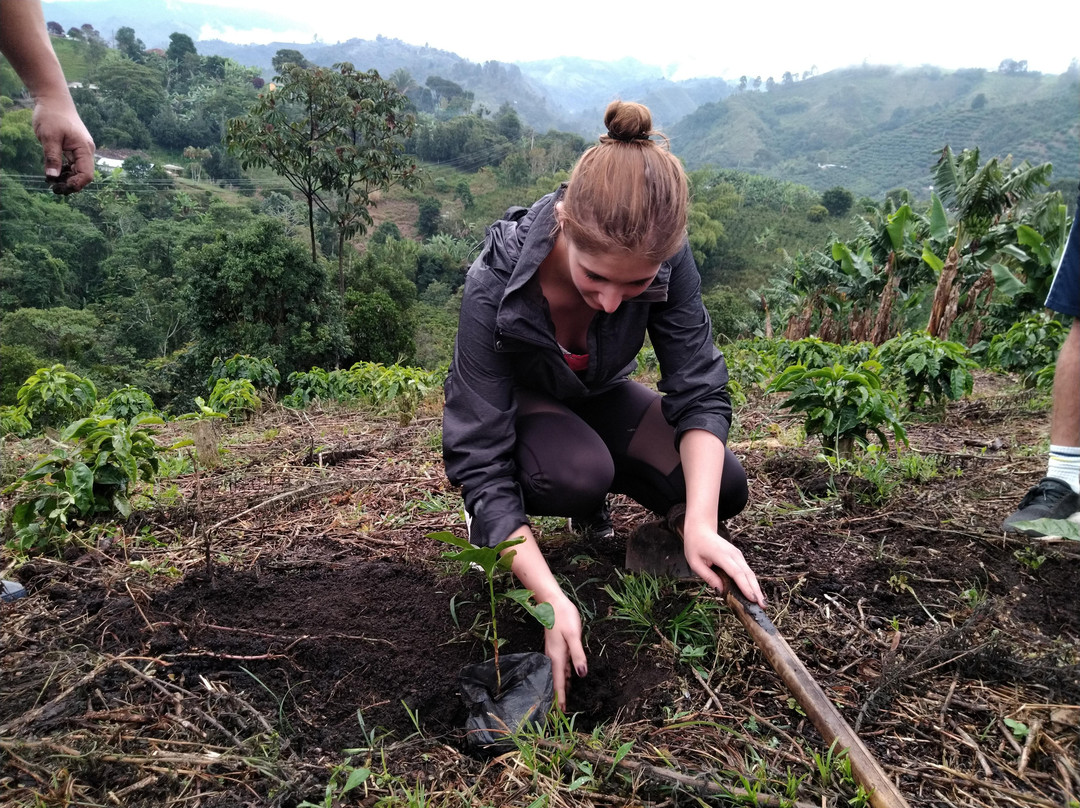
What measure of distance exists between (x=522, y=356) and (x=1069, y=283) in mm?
1886

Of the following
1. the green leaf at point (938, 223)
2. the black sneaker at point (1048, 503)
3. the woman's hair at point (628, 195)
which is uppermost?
the woman's hair at point (628, 195)

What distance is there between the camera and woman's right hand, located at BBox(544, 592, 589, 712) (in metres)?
1.39

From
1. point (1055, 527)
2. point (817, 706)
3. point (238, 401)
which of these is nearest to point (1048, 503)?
point (1055, 527)

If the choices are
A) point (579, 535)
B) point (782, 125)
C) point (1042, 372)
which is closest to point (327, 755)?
point (579, 535)

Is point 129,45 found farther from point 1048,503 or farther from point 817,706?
point 817,706

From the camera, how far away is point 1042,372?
4047 mm

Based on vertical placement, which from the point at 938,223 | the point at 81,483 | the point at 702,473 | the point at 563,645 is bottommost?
the point at 938,223

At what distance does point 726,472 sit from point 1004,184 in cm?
900

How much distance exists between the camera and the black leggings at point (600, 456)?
1.77 m

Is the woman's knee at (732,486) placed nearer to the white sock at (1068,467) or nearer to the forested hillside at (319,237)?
the white sock at (1068,467)

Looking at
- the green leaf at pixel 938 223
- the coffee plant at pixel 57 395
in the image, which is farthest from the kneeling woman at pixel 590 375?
the green leaf at pixel 938 223

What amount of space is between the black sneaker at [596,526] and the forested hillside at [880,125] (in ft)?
239

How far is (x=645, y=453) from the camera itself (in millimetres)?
1957

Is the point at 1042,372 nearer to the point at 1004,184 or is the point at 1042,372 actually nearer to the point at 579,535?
the point at 579,535
